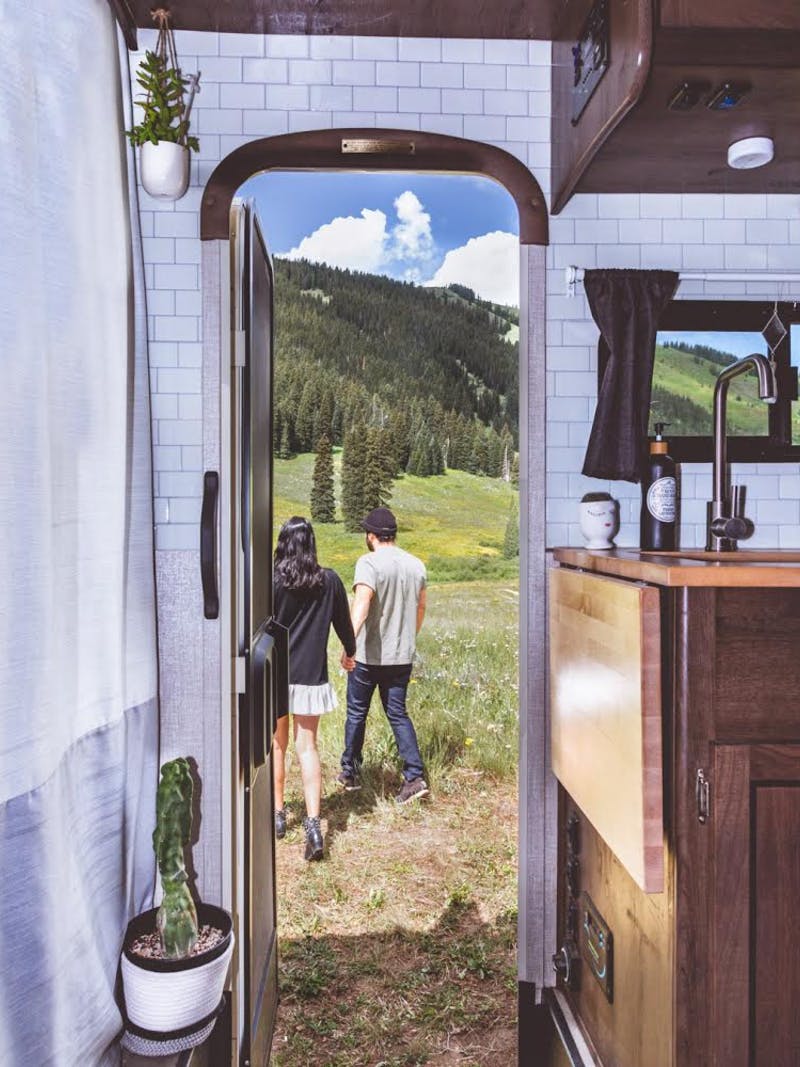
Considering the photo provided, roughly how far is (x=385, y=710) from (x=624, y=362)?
2707mm

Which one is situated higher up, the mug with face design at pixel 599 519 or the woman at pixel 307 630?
the mug with face design at pixel 599 519

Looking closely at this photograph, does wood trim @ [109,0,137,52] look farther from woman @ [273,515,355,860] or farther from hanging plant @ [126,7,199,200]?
woman @ [273,515,355,860]

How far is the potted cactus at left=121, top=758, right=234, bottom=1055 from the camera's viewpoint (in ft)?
5.25

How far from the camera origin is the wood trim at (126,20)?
1.84 metres

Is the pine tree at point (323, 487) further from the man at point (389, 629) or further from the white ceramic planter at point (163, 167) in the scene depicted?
the white ceramic planter at point (163, 167)

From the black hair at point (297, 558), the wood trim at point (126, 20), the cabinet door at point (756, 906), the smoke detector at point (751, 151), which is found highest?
the wood trim at point (126, 20)

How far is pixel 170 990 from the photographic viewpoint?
5.24 feet

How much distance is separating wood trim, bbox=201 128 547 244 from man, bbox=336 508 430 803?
214 centimetres

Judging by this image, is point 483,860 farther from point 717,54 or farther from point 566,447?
point 717,54

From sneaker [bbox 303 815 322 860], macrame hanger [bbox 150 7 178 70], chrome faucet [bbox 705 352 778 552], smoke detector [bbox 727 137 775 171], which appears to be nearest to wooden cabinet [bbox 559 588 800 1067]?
chrome faucet [bbox 705 352 778 552]

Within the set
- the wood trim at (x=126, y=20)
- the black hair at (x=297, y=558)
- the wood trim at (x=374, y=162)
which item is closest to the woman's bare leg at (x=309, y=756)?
the black hair at (x=297, y=558)

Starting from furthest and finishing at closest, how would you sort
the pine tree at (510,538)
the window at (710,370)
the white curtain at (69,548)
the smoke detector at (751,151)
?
the pine tree at (510,538) < the window at (710,370) < the smoke detector at (751,151) < the white curtain at (69,548)

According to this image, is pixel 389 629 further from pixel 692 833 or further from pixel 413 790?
pixel 692 833

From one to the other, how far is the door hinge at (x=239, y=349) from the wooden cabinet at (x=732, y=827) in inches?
41.3
